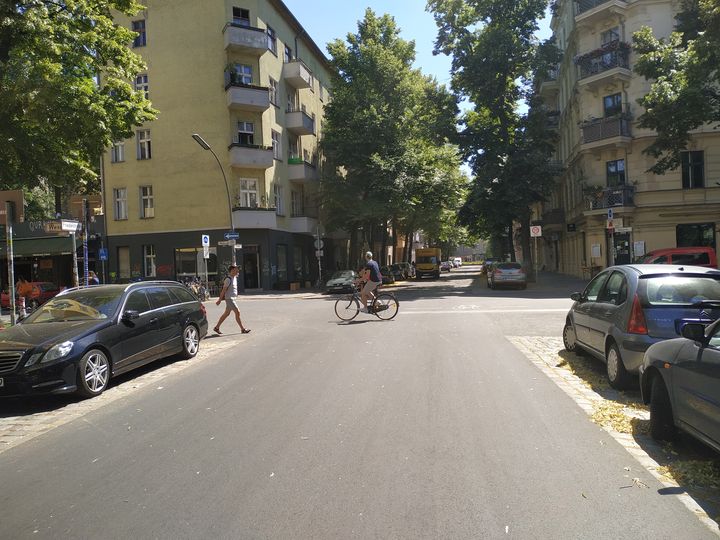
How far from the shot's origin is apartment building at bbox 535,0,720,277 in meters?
29.0

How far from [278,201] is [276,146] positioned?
3.49 meters

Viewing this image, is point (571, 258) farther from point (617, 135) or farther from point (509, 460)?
point (509, 460)

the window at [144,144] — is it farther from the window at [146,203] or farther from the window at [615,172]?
the window at [615,172]

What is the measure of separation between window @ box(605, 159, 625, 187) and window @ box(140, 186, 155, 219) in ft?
88.0

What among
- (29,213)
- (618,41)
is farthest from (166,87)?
(618,41)

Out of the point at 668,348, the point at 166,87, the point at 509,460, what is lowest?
the point at 509,460

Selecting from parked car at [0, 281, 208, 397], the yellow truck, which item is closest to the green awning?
the yellow truck

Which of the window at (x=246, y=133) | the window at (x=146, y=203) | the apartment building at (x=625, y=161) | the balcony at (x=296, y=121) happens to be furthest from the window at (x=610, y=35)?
the window at (x=146, y=203)

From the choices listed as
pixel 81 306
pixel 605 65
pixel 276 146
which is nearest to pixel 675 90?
pixel 605 65

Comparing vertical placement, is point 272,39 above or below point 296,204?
above

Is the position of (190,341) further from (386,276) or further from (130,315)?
(386,276)

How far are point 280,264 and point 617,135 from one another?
20652 millimetres

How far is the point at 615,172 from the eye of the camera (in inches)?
1225

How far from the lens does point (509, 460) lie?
14.4 ft
